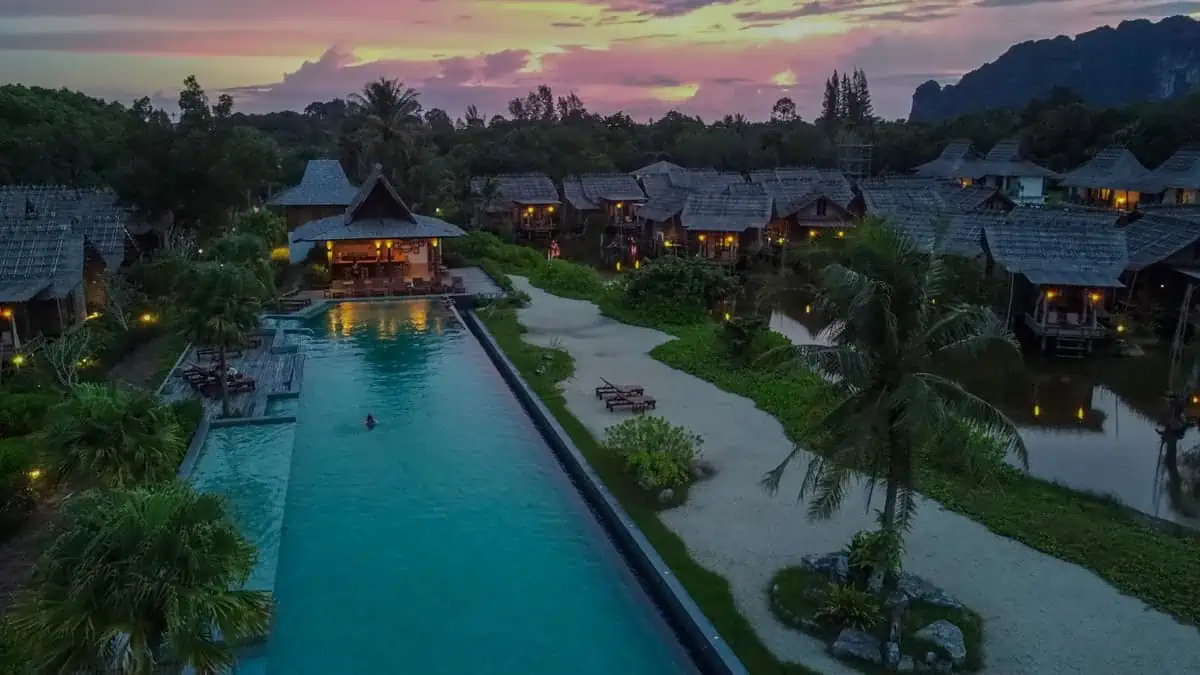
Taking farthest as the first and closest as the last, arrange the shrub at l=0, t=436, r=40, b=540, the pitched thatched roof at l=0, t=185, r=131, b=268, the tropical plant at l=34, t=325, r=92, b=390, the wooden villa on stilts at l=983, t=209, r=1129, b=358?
the pitched thatched roof at l=0, t=185, r=131, b=268 < the wooden villa on stilts at l=983, t=209, r=1129, b=358 < the tropical plant at l=34, t=325, r=92, b=390 < the shrub at l=0, t=436, r=40, b=540

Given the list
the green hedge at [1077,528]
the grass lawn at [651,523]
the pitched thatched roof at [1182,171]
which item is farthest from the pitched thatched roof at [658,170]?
the green hedge at [1077,528]

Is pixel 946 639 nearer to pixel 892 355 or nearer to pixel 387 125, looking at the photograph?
pixel 892 355

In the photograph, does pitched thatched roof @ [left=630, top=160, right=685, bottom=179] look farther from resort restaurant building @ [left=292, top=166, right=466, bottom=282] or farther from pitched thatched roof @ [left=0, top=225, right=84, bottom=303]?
pitched thatched roof @ [left=0, top=225, right=84, bottom=303]

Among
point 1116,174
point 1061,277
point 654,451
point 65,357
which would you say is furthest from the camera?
point 1116,174

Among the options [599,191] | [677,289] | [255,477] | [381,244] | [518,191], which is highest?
[599,191]

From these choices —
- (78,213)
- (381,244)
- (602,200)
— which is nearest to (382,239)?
(381,244)

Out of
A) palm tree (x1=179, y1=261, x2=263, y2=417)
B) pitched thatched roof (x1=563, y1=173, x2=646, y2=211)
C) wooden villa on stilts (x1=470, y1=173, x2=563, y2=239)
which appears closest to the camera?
palm tree (x1=179, y1=261, x2=263, y2=417)

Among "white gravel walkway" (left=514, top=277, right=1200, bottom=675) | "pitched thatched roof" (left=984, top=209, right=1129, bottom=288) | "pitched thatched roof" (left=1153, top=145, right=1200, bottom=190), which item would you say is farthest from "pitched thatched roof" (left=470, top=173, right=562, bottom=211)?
"white gravel walkway" (left=514, top=277, right=1200, bottom=675)

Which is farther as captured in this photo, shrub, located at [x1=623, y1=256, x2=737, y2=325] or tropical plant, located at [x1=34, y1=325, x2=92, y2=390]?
shrub, located at [x1=623, y1=256, x2=737, y2=325]
